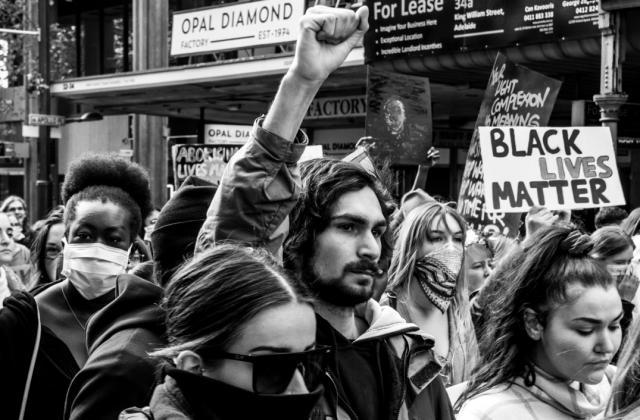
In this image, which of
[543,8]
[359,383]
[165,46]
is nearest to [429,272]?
[359,383]

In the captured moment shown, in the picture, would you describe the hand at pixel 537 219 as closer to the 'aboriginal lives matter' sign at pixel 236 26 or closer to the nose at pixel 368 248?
the nose at pixel 368 248

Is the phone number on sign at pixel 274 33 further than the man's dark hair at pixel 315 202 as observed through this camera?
Yes

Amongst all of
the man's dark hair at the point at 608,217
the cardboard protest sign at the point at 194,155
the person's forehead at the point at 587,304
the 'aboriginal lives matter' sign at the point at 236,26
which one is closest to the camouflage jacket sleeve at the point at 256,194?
the person's forehead at the point at 587,304

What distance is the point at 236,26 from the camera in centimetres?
1656

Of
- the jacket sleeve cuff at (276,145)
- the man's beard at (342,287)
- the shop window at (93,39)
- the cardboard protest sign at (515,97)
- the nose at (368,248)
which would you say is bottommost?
the man's beard at (342,287)

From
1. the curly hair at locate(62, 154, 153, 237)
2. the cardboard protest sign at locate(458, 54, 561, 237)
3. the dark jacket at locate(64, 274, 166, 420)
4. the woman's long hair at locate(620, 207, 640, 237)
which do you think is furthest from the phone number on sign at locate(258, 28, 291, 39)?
the dark jacket at locate(64, 274, 166, 420)

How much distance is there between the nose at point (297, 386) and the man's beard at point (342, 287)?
76 centimetres

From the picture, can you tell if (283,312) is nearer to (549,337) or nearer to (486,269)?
(549,337)

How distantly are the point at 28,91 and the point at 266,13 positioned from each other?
669 cm

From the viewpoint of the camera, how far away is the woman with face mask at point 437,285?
15.7 ft

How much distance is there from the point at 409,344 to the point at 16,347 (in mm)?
1412

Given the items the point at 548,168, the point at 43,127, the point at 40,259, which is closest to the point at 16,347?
the point at 40,259

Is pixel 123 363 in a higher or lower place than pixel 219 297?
lower

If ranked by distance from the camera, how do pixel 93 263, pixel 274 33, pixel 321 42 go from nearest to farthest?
pixel 321 42 < pixel 93 263 < pixel 274 33
